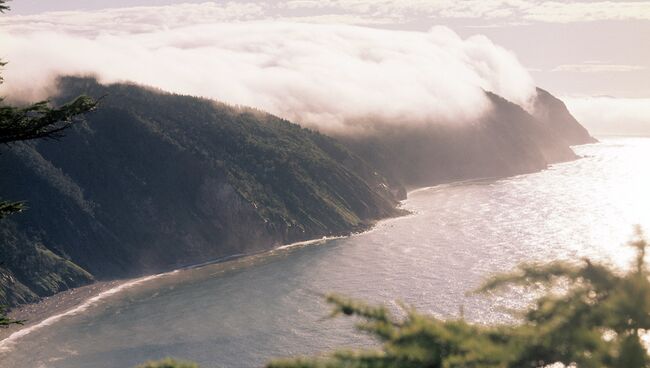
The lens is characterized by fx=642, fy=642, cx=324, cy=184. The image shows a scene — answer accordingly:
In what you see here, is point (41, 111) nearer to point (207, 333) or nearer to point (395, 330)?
point (395, 330)

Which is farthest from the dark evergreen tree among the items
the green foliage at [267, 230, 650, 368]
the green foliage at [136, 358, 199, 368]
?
the green foliage at [267, 230, 650, 368]

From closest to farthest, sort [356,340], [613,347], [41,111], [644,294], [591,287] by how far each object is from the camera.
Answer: [613,347]
[644,294]
[591,287]
[41,111]
[356,340]

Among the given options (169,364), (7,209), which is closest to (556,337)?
(169,364)

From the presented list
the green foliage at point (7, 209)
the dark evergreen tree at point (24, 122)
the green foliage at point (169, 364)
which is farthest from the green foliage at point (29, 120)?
the green foliage at point (169, 364)

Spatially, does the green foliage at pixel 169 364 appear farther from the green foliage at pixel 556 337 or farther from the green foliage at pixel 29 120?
the green foliage at pixel 29 120

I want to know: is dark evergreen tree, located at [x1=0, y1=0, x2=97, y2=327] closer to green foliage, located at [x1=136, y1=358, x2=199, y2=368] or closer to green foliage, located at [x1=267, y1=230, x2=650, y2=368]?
green foliage, located at [x1=136, y1=358, x2=199, y2=368]

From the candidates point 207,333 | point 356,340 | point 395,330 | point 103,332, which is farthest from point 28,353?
point 395,330

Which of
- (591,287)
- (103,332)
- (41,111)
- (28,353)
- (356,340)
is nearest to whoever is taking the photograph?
(591,287)

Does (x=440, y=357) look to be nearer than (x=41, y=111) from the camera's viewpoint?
Yes

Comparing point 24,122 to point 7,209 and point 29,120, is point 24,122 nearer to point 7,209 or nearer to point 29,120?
point 29,120
